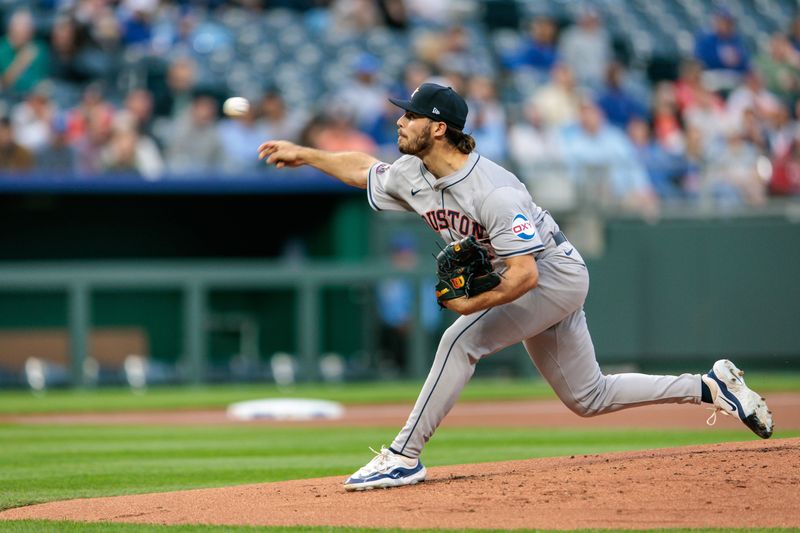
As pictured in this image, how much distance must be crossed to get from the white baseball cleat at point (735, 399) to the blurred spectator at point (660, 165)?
362 inches

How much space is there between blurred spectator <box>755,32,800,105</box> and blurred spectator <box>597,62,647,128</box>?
1.86 meters

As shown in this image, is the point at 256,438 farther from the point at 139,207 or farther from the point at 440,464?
the point at 139,207

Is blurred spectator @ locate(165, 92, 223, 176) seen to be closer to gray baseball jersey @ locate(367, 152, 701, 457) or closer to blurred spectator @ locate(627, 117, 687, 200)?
blurred spectator @ locate(627, 117, 687, 200)

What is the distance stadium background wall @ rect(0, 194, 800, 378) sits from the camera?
1470 centimetres

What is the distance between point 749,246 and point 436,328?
12.3 feet

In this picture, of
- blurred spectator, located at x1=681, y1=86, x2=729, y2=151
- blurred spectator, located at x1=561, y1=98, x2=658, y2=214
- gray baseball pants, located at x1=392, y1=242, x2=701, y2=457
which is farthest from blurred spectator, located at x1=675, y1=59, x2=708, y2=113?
gray baseball pants, located at x1=392, y1=242, x2=701, y2=457

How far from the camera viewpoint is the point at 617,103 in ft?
51.9

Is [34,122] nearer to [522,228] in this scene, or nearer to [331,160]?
[331,160]

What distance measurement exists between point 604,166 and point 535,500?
999 cm

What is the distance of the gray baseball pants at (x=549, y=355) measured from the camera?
5359 mm

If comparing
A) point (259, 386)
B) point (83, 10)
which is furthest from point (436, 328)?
point (83, 10)

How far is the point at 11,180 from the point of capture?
13.6 meters

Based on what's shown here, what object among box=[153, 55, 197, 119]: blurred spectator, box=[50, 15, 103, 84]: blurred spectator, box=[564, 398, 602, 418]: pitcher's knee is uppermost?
box=[50, 15, 103, 84]: blurred spectator

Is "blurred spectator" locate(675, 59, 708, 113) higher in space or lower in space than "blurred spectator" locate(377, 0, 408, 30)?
lower
